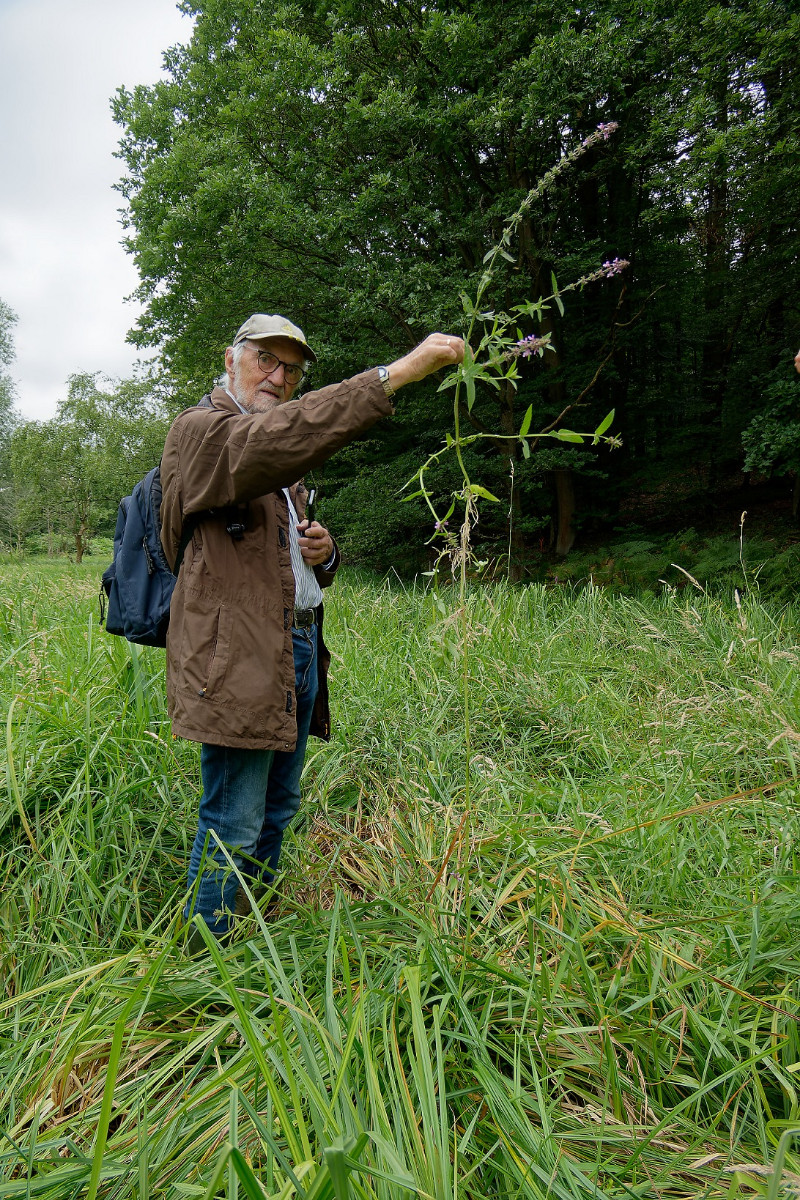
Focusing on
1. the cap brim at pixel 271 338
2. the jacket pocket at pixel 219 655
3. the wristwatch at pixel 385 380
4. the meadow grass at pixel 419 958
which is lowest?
the meadow grass at pixel 419 958

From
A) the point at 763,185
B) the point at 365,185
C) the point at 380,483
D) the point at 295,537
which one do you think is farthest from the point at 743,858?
the point at 365,185

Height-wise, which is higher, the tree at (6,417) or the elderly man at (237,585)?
the tree at (6,417)

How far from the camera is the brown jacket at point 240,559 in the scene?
1.55 m

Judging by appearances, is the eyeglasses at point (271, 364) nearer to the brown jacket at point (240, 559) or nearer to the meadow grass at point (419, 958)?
the brown jacket at point (240, 559)

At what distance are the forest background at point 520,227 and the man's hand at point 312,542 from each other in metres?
2.77

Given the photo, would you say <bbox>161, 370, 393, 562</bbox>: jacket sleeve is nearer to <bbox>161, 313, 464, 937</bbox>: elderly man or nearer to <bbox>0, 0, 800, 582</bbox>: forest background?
<bbox>161, 313, 464, 937</bbox>: elderly man

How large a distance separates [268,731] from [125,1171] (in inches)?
35.0

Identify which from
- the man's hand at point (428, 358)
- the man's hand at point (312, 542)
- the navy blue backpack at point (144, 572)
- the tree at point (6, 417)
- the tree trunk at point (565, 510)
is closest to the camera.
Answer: the man's hand at point (428, 358)

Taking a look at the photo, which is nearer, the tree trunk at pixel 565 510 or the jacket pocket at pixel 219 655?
the jacket pocket at pixel 219 655

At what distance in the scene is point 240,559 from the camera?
1736 millimetres

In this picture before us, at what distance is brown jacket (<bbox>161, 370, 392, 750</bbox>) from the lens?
5.08ft

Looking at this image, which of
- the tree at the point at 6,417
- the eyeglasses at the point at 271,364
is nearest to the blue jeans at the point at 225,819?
the eyeglasses at the point at 271,364

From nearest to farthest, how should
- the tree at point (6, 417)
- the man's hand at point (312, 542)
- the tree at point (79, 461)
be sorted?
the man's hand at point (312, 542) → the tree at point (79, 461) → the tree at point (6, 417)

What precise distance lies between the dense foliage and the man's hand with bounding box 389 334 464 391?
16.5ft
